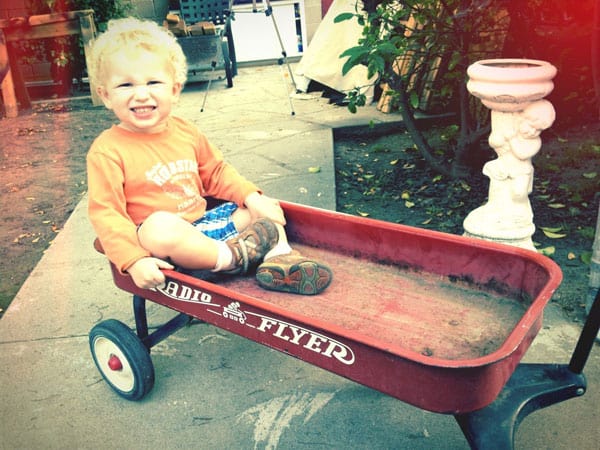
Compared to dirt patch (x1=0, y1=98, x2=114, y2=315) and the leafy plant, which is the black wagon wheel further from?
the leafy plant

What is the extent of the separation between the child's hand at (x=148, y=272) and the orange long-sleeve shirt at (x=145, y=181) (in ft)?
0.12

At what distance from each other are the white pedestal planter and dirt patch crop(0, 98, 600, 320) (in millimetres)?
525

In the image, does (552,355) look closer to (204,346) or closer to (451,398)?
(451,398)

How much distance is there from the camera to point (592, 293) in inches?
96.7

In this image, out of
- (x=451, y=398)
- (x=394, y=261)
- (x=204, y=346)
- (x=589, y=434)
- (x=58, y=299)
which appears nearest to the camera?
(x=451, y=398)

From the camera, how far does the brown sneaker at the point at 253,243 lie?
7.27ft

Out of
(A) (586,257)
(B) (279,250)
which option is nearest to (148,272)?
(B) (279,250)

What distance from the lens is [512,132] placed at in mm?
2494

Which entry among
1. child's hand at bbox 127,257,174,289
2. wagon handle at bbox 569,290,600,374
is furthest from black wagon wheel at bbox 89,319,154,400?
wagon handle at bbox 569,290,600,374

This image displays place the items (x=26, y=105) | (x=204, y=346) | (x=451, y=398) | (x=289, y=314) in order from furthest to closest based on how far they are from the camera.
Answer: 1. (x=26, y=105)
2. (x=204, y=346)
3. (x=289, y=314)
4. (x=451, y=398)

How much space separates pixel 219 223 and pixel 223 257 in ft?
0.93

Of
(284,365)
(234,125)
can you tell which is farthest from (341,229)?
(234,125)

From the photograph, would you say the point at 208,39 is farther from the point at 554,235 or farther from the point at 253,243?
the point at 253,243

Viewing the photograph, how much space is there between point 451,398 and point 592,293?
1467 mm
